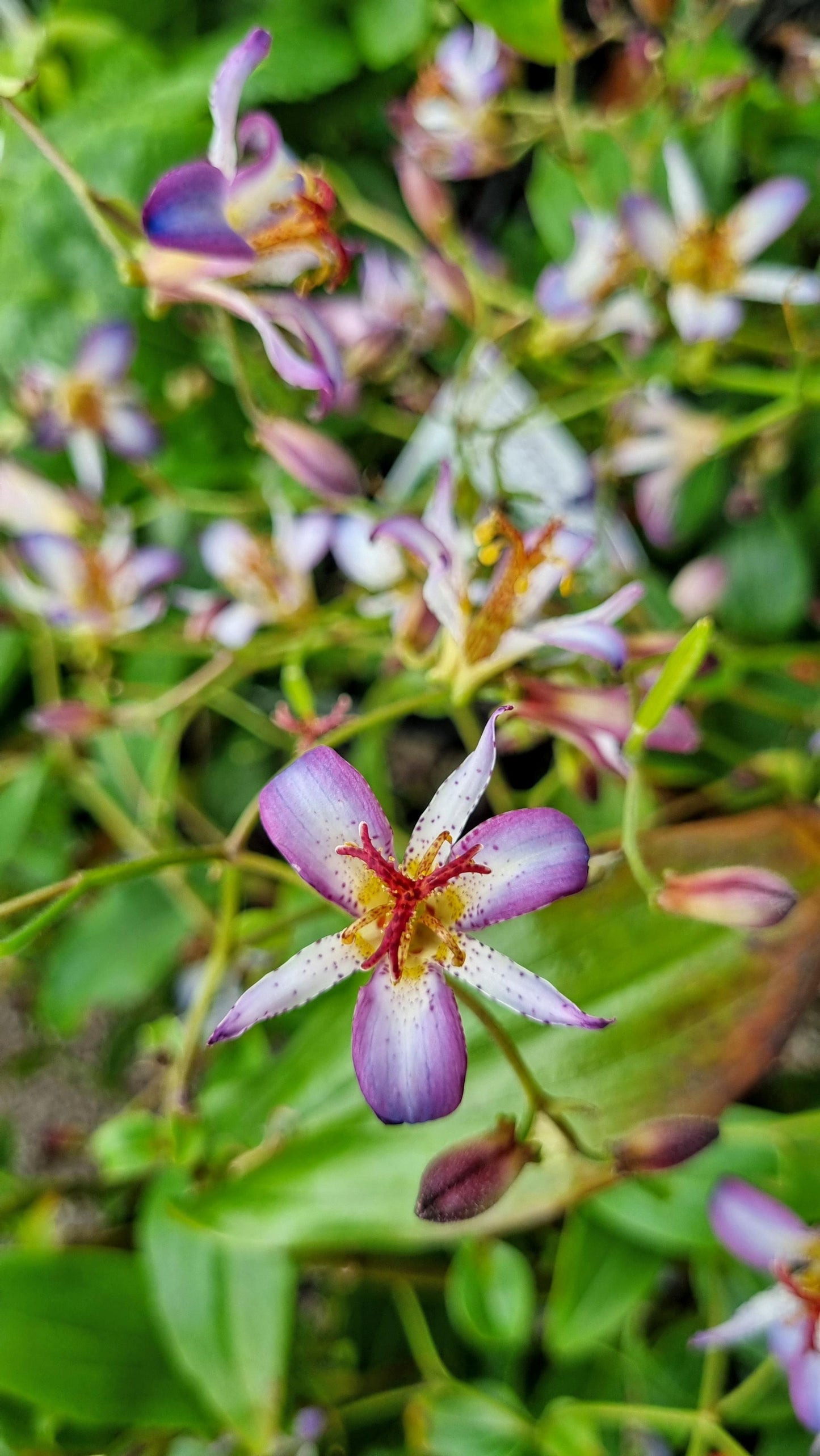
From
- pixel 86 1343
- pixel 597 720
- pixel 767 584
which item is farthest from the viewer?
pixel 767 584

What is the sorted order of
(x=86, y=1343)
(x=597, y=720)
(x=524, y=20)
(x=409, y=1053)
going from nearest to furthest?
1. (x=409, y=1053)
2. (x=597, y=720)
3. (x=524, y=20)
4. (x=86, y=1343)

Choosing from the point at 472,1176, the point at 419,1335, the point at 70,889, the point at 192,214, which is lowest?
the point at 419,1335

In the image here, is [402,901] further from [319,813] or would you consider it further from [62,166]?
[62,166]

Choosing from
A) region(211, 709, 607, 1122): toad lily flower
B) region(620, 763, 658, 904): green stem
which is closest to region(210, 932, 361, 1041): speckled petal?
region(211, 709, 607, 1122): toad lily flower

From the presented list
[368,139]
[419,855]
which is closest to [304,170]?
[419,855]

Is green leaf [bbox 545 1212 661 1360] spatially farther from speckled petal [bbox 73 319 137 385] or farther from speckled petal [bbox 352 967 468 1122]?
speckled petal [bbox 73 319 137 385]

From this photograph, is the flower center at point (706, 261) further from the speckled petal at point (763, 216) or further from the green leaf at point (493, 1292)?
the green leaf at point (493, 1292)

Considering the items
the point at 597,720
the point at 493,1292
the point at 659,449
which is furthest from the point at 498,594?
the point at 493,1292

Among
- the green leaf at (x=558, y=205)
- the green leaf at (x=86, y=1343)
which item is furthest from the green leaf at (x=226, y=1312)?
the green leaf at (x=558, y=205)
